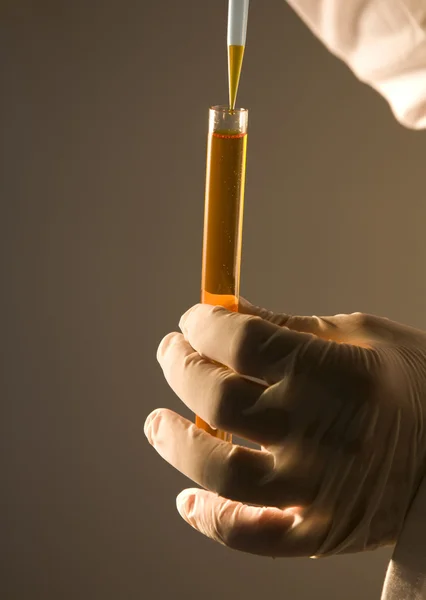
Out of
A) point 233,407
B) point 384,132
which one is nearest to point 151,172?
point 384,132

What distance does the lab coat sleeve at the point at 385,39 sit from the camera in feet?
4.17

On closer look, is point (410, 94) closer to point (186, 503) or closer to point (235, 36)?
point (235, 36)

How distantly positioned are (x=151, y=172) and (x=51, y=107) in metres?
0.24

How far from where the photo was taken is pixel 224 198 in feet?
2.73

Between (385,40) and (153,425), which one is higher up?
(385,40)

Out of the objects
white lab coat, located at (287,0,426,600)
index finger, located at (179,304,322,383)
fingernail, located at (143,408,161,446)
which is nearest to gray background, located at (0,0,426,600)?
white lab coat, located at (287,0,426,600)

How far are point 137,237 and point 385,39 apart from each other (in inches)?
25.1

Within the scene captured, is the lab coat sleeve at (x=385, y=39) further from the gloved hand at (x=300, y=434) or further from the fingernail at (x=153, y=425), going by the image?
the fingernail at (x=153, y=425)

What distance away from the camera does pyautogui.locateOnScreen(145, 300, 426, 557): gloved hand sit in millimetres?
840

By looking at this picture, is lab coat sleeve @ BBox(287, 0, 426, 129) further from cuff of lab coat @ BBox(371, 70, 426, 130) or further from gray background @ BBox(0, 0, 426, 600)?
gray background @ BBox(0, 0, 426, 600)

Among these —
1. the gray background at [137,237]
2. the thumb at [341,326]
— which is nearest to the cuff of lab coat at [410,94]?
the gray background at [137,237]

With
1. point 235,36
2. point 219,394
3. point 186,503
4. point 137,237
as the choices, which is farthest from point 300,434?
point 137,237

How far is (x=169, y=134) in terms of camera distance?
1.60 metres

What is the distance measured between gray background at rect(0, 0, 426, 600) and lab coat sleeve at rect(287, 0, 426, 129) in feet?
0.92
